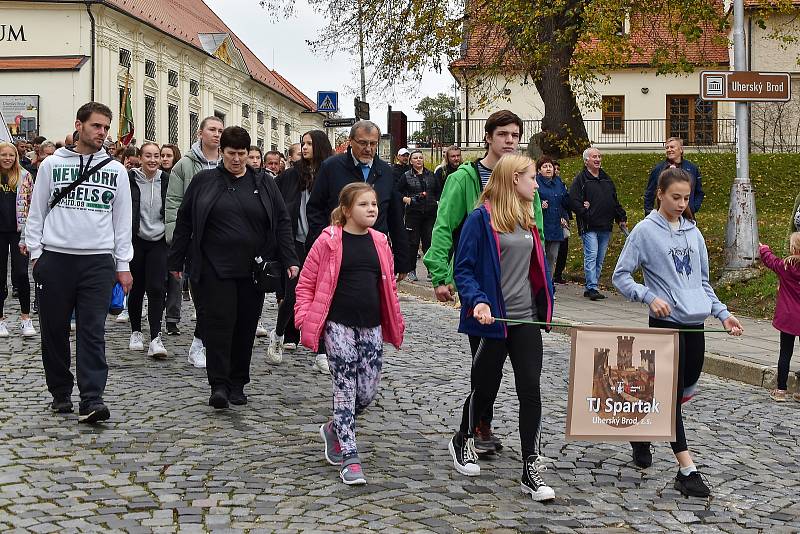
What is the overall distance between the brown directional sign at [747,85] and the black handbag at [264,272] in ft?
23.4

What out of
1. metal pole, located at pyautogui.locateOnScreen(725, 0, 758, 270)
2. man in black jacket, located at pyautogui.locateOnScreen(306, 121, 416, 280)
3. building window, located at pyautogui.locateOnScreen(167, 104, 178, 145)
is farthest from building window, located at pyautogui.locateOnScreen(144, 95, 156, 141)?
man in black jacket, located at pyautogui.locateOnScreen(306, 121, 416, 280)

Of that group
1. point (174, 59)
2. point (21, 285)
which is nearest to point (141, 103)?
point (174, 59)

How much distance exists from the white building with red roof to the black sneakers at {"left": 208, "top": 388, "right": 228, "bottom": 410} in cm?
3995

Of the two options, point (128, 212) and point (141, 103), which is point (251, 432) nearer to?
point (128, 212)

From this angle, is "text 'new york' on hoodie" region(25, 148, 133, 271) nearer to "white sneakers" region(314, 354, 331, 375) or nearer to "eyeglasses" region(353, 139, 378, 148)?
"eyeglasses" region(353, 139, 378, 148)

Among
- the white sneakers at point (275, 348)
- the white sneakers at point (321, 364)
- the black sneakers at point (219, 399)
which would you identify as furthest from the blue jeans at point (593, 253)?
the black sneakers at point (219, 399)

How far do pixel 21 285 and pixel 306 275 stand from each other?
6.33 meters

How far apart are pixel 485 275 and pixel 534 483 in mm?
1092

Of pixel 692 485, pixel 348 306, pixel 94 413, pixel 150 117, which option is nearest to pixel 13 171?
pixel 94 413

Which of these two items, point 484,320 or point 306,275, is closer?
point 484,320

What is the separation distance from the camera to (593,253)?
15.2 m

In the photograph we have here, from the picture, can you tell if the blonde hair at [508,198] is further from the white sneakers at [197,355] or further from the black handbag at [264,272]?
the white sneakers at [197,355]

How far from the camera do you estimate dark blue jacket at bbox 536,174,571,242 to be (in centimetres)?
1569

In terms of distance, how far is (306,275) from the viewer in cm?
612
